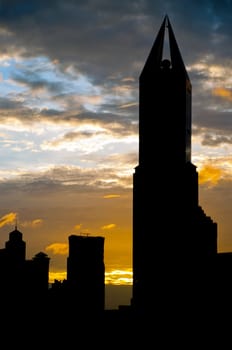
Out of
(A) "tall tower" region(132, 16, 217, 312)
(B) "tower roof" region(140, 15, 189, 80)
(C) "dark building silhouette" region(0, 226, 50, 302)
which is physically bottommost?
(C) "dark building silhouette" region(0, 226, 50, 302)

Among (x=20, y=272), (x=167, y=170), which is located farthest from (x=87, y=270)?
(x=167, y=170)

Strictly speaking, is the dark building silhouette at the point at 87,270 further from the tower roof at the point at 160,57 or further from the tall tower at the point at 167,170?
the tower roof at the point at 160,57

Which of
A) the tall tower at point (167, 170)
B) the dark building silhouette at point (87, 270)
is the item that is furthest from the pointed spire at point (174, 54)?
the dark building silhouette at point (87, 270)

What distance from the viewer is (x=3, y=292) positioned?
114m

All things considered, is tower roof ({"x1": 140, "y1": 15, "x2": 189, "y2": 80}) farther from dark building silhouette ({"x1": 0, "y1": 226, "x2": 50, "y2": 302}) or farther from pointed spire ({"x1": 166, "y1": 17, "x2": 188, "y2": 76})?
dark building silhouette ({"x1": 0, "y1": 226, "x2": 50, "y2": 302})

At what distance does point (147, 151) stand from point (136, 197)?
6.18 m

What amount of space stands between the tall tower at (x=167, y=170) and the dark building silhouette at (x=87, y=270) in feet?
101

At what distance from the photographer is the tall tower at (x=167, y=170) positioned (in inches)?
3580

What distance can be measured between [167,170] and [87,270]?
41.0 m

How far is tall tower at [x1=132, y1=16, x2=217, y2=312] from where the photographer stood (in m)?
90.9

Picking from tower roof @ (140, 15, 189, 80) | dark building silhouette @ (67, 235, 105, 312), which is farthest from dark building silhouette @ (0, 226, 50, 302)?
tower roof @ (140, 15, 189, 80)

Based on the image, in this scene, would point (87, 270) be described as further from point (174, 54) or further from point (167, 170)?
point (174, 54)

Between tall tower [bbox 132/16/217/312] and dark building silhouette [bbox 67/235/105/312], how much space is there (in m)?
30.7

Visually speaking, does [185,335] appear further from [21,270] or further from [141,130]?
[21,270]
